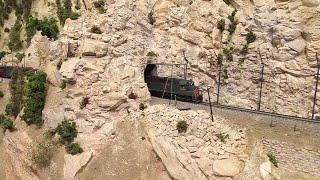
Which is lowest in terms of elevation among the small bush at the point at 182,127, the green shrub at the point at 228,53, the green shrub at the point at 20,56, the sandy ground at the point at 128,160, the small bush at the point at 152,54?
the sandy ground at the point at 128,160

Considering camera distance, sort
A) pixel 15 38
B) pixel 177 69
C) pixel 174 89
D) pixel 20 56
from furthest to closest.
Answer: pixel 15 38
pixel 20 56
pixel 177 69
pixel 174 89

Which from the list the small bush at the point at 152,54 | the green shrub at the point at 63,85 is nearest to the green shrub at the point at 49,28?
the green shrub at the point at 63,85

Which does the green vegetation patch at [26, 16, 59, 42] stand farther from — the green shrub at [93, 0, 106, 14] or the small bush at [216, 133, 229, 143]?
the small bush at [216, 133, 229, 143]

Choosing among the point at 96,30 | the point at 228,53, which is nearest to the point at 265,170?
the point at 228,53

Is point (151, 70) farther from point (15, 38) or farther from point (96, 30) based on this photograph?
point (15, 38)

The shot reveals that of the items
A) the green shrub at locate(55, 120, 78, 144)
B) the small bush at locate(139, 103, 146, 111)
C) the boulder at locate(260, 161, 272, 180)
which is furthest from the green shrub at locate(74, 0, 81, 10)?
the boulder at locate(260, 161, 272, 180)

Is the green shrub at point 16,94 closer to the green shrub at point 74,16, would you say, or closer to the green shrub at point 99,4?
the green shrub at point 74,16
